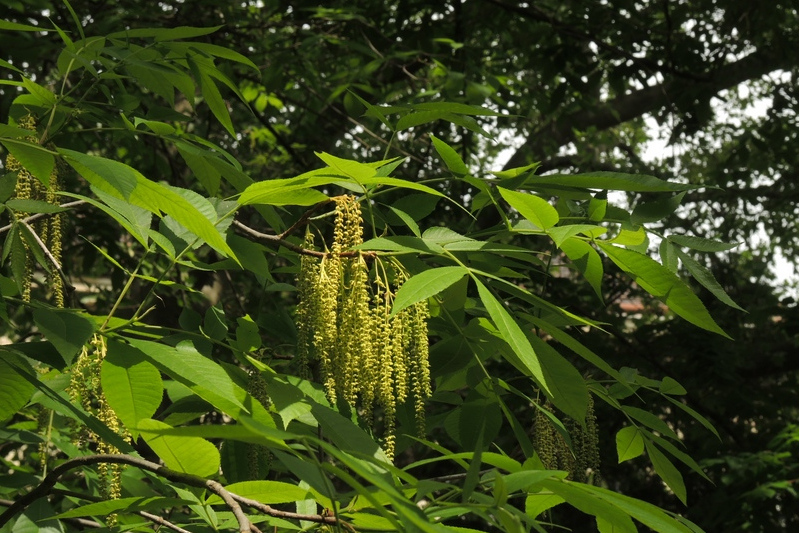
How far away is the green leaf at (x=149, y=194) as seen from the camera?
108 cm

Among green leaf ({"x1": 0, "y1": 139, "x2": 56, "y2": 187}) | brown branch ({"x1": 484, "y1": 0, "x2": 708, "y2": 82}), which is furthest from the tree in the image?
brown branch ({"x1": 484, "y1": 0, "x2": 708, "y2": 82})

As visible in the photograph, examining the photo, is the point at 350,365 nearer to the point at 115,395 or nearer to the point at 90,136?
the point at 115,395

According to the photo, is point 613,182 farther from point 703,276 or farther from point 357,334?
point 357,334

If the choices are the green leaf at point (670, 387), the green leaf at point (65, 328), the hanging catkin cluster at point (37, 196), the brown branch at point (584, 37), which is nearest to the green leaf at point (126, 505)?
the green leaf at point (65, 328)


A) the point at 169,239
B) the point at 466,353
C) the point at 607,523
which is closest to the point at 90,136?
the point at 169,239

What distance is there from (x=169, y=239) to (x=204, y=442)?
1.46 feet

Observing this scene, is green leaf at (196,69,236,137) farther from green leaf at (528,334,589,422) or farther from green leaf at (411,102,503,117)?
green leaf at (528,334,589,422)

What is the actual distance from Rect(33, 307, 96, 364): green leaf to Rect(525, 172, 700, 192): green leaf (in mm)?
718

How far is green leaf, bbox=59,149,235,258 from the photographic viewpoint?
1.08 metres

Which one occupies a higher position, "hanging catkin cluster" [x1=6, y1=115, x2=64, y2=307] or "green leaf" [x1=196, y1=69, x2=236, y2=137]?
"green leaf" [x1=196, y1=69, x2=236, y2=137]

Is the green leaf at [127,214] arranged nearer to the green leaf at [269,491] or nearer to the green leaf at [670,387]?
the green leaf at [269,491]

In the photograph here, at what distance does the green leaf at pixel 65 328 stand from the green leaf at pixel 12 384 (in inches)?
2.5

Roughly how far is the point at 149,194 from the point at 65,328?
0.68 feet

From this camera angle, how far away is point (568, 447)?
173 cm
